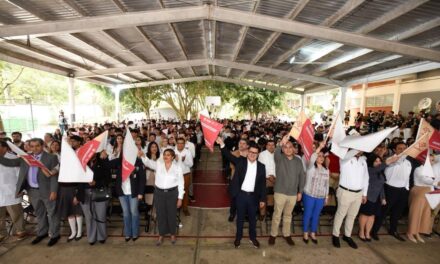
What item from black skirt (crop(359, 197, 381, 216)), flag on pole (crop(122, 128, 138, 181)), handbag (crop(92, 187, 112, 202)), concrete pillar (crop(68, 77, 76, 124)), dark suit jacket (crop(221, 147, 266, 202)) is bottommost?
black skirt (crop(359, 197, 381, 216))

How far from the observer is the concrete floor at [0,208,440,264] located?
4012mm

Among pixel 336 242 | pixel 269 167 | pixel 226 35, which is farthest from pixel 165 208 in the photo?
pixel 226 35

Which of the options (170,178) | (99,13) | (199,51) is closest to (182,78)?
(199,51)

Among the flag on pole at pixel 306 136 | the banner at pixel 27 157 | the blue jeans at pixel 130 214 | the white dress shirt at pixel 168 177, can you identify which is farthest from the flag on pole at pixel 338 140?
the banner at pixel 27 157

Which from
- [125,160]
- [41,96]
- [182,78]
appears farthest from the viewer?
[41,96]

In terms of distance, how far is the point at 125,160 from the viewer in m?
4.03

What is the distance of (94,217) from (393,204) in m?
5.68

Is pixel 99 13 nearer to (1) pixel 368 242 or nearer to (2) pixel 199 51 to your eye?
(2) pixel 199 51

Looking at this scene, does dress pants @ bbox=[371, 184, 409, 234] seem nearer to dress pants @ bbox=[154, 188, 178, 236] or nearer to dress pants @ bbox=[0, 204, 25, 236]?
dress pants @ bbox=[154, 188, 178, 236]

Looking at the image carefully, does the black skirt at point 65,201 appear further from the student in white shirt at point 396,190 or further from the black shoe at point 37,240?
the student in white shirt at point 396,190

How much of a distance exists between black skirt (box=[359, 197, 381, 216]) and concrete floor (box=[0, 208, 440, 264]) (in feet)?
1.97

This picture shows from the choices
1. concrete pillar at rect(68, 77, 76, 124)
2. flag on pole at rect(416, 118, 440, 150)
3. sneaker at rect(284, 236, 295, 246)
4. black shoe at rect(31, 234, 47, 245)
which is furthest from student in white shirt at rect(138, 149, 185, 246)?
concrete pillar at rect(68, 77, 76, 124)

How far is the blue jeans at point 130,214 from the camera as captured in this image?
4.29 meters

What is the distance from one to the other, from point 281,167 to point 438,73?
14316 mm
